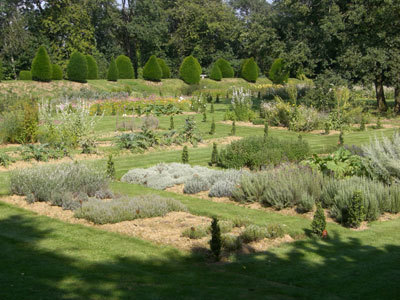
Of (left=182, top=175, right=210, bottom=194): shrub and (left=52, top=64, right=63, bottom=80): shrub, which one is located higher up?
(left=52, top=64, right=63, bottom=80): shrub

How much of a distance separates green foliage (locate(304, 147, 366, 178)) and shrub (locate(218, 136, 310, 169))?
1.52 metres

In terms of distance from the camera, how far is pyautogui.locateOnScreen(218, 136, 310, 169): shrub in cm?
1080

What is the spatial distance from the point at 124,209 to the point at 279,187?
273 cm

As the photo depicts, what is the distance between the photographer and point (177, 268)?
514 centimetres

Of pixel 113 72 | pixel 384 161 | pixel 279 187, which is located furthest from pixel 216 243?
pixel 113 72

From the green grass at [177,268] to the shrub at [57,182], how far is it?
1290 millimetres

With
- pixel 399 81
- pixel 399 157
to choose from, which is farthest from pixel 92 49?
pixel 399 157

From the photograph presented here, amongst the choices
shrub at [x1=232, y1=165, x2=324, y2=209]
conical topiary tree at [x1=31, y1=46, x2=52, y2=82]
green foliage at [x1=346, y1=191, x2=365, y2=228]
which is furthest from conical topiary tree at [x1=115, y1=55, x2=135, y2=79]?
green foliage at [x1=346, y1=191, x2=365, y2=228]

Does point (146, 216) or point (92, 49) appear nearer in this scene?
point (146, 216)

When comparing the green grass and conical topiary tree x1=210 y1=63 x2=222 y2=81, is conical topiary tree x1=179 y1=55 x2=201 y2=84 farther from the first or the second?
the green grass

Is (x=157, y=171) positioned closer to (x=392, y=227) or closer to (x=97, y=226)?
(x=97, y=226)

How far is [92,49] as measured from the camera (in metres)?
48.7

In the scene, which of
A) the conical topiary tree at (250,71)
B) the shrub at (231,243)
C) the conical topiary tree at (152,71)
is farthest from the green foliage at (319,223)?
the conical topiary tree at (250,71)

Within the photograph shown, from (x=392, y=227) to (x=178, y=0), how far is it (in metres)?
51.3
